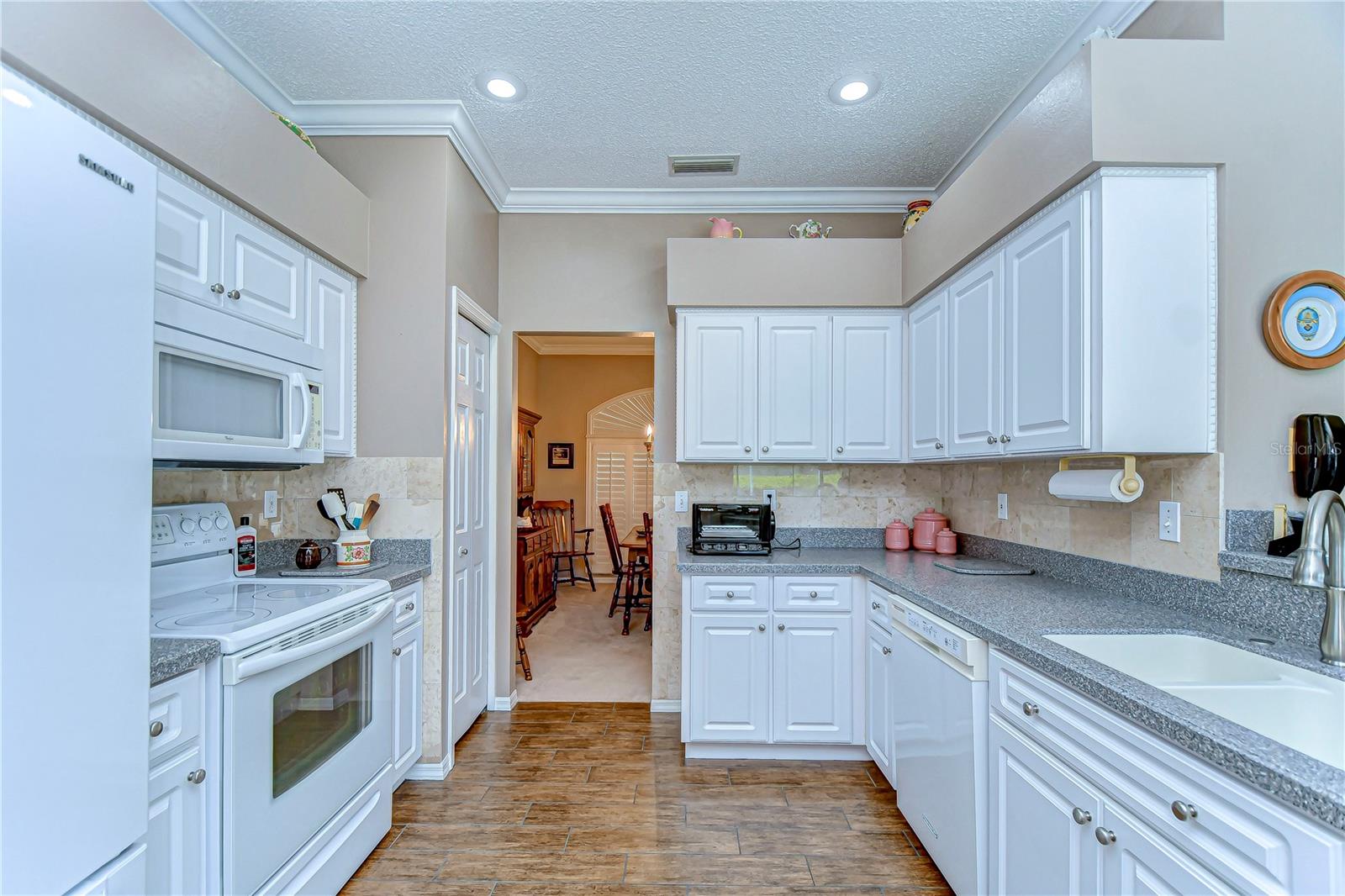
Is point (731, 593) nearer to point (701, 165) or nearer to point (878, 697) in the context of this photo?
point (878, 697)

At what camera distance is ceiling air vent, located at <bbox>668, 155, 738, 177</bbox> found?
3102 millimetres

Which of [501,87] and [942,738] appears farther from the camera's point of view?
[501,87]

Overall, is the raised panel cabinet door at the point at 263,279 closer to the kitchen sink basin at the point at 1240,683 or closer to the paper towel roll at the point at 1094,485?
the kitchen sink basin at the point at 1240,683

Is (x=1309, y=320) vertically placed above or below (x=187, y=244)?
below

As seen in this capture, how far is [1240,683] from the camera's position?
137 centimetres

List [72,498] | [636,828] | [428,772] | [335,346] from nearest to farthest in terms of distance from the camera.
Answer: [72,498], [636,828], [335,346], [428,772]

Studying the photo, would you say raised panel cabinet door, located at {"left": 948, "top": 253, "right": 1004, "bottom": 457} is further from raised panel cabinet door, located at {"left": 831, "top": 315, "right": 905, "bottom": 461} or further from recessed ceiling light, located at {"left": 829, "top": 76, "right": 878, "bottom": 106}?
recessed ceiling light, located at {"left": 829, "top": 76, "right": 878, "bottom": 106}

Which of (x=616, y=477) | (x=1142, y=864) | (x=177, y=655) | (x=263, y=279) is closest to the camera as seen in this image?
(x=1142, y=864)

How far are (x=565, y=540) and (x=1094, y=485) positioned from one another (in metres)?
5.83

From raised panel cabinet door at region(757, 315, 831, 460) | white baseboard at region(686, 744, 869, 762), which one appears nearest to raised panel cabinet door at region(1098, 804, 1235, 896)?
white baseboard at region(686, 744, 869, 762)

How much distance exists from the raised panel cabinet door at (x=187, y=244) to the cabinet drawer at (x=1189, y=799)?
2.47m

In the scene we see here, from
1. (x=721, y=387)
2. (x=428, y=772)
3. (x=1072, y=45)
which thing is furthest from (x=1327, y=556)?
(x=428, y=772)

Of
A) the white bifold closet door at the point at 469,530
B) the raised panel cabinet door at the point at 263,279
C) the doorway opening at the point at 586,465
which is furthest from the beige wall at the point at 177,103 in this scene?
the doorway opening at the point at 586,465

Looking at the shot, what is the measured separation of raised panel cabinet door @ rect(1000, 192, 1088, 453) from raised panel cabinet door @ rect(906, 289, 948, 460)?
0.52 metres
